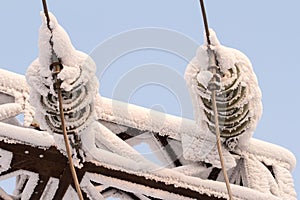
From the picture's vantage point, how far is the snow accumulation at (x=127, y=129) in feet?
9.98

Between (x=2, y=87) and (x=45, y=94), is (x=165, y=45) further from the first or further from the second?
(x=2, y=87)

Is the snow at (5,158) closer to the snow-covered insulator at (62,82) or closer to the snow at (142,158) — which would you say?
the snow at (142,158)

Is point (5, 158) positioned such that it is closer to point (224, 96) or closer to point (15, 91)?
point (15, 91)

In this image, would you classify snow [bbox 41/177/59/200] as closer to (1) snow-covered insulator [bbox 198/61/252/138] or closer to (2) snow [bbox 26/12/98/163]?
(2) snow [bbox 26/12/98/163]

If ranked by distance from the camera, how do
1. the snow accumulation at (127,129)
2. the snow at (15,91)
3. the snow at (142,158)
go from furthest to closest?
1. the snow at (15,91)
2. the snow at (142,158)
3. the snow accumulation at (127,129)

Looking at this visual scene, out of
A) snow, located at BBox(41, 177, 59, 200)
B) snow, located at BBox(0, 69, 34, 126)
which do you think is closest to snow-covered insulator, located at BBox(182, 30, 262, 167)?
snow, located at BBox(41, 177, 59, 200)

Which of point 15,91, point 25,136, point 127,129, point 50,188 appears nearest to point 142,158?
point 127,129

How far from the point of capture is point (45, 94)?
3.05 metres

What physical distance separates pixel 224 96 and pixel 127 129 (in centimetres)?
61

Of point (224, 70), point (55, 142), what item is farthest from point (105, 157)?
point (224, 70)

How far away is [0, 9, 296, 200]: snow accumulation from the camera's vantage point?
3041 mm

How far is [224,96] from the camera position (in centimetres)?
326

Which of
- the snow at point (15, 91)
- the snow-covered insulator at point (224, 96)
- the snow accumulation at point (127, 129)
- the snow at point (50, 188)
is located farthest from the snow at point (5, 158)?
the snow-covered insulator at point (224, 96)

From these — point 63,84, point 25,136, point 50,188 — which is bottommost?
point 50,188
